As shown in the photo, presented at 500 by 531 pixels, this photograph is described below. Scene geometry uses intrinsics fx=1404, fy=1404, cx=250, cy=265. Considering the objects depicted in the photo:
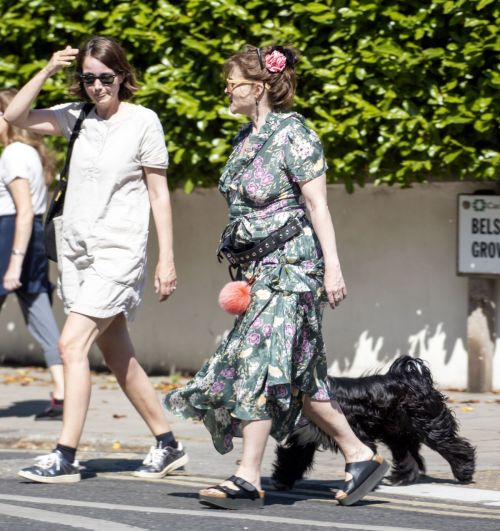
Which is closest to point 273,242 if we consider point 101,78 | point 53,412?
point 101,78

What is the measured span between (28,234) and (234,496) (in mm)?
3266

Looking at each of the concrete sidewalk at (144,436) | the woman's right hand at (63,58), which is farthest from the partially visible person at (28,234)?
the woman's right hand at (63,58)

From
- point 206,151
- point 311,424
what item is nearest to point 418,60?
point 206,151

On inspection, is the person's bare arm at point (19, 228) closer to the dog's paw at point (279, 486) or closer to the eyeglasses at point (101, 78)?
the eyeglasses at point (101, 78)

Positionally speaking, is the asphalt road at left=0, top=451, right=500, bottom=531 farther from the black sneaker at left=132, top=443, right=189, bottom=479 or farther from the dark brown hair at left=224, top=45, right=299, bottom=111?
the dark brown hair at left=224, top=45, right=299, bottom=111

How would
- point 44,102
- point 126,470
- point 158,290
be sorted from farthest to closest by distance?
point 44,102
point 126,470
point 158,290

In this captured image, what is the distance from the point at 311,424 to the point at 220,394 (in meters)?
0.56

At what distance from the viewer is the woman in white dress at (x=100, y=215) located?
6.38m

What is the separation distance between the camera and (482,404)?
9305mm

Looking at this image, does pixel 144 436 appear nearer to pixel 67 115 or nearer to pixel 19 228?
pixel 19 228

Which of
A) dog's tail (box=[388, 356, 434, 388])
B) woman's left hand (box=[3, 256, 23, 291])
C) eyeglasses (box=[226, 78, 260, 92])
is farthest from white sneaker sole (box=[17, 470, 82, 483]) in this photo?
woman's left hand (box=[3, 256, 23, 291])

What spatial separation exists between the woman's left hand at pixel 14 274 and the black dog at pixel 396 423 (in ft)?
8.81

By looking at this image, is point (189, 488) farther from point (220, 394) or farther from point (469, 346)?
point (469, 346)

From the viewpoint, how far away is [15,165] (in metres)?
8.51
